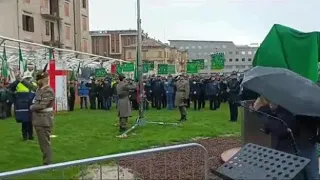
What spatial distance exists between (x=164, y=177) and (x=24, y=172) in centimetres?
203

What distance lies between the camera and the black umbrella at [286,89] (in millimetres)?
5035

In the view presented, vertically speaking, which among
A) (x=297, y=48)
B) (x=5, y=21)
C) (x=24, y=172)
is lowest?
(x=24, y=172)

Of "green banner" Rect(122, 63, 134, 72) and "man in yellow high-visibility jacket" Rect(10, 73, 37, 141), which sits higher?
"green banner" Rect(122, 63, 134, 72)

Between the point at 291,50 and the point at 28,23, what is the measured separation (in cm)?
4739

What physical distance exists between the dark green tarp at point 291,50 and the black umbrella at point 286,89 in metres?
2.81

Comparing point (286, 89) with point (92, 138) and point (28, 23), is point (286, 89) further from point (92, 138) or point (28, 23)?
point (28, 23)

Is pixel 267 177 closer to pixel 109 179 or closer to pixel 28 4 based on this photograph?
pixel 109 179

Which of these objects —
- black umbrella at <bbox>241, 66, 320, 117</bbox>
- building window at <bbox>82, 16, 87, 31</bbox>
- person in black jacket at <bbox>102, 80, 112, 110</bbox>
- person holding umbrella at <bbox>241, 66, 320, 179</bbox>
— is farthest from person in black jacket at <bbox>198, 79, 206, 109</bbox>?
building window at <bbox>82, 16, 87, 31</bbox>

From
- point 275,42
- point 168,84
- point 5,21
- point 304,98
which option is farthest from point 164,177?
point 5,21

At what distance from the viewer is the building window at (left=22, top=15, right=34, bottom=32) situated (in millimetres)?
51375

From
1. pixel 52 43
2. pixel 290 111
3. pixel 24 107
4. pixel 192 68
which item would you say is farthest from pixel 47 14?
pixel 290 111

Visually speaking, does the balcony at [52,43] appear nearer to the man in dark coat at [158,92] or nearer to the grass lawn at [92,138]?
the man in dark coat at [158,92]

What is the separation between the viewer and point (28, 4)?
52.0m

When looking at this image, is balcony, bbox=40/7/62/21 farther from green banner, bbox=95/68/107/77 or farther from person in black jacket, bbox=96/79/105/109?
person in black jacket, bbox=96/79/105/109
